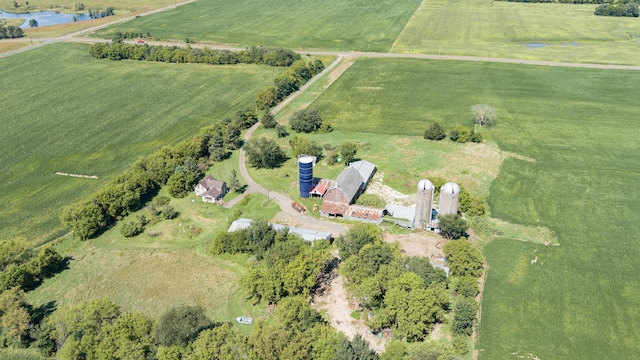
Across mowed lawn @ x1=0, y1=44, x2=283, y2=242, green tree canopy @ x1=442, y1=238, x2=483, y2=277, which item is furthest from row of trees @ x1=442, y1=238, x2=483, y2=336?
mowed lawn @ x1=0, y1=44, x2=283, y2=242

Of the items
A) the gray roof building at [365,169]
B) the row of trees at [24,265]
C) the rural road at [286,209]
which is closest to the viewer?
the row of trees at [24,265]

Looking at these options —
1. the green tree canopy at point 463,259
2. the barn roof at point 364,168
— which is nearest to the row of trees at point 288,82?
the barn roof at point 364,168

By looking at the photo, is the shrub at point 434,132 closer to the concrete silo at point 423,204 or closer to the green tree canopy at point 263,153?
the green tree canopy at point 263,153

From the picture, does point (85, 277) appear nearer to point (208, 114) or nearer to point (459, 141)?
point (208, 114)

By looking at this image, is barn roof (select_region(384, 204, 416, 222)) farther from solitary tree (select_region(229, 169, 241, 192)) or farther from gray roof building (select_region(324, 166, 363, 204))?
solitary tree (select_region(229, 169, 241, 192))

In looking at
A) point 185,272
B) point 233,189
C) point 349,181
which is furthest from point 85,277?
point 349,181
